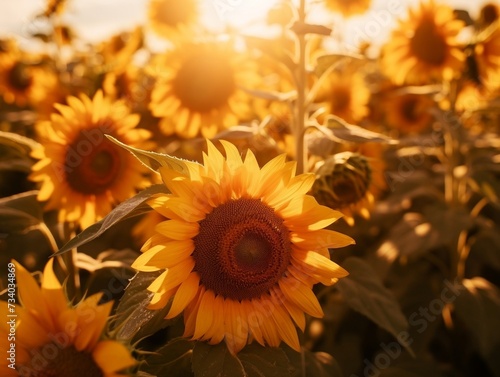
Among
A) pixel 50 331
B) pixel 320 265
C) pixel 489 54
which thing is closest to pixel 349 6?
pixel 489 54

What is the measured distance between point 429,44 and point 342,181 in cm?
177

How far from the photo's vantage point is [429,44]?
3162 millimetres

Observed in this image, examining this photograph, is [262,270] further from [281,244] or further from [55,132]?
[55,132]

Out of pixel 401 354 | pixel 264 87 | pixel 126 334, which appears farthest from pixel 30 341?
pixel 264 87

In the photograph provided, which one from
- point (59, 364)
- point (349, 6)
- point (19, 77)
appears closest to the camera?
point (59, 364)

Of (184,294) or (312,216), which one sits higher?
(312,216)

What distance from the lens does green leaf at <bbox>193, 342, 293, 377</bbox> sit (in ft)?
3.98

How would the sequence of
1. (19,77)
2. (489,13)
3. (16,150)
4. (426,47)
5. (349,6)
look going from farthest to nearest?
(19,77), (489,13), (349,6), (426,47), (16,150)

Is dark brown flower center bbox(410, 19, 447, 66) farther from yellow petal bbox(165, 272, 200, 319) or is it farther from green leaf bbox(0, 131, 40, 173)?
yellow petal bbox(165, 272, 200, 319)

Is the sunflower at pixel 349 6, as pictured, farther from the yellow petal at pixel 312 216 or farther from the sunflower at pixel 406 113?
the yellow petal at pixel 312 216

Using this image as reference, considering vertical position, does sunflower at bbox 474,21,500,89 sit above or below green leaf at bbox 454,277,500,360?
above

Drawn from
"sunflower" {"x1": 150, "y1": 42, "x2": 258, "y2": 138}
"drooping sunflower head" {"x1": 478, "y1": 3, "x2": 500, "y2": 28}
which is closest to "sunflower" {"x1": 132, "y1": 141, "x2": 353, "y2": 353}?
"sunflower" {"x1": 150, "y1": 42, "x2": 258, "y2": 138}

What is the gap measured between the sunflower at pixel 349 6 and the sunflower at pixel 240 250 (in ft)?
7.68

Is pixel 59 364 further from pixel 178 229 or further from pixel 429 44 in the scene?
pixel 429 44
